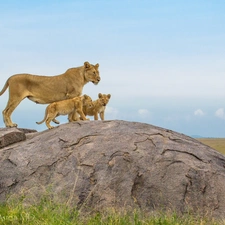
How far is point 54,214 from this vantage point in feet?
27.5

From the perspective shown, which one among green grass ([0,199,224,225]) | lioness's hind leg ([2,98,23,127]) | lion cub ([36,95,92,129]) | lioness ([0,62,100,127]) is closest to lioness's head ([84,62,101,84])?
lioness ([0,62,100,127])

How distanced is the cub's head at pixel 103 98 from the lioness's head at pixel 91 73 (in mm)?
571

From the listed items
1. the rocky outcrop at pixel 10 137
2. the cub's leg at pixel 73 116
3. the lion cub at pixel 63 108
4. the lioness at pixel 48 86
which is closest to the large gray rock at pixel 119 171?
the rocky outcrop at pixel 10 137

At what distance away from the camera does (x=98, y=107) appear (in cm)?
1476

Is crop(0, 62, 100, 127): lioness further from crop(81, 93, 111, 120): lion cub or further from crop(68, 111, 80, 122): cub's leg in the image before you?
crop(68, 111, 80, 122): cub's leg

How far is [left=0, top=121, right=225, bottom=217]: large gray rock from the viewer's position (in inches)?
A: 393

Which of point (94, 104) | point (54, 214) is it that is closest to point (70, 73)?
point (94, 104)

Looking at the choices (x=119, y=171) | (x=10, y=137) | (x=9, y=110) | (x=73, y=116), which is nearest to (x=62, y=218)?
(x=119, y=171)

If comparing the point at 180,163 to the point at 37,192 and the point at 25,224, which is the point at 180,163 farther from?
the point at 25,224

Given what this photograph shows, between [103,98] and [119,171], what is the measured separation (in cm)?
514

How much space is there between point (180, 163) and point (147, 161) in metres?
0.69

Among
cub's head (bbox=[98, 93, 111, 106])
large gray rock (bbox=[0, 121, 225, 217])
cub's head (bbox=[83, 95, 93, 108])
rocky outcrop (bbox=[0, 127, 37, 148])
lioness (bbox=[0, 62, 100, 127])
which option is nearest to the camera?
large gray rock (bbox=[0, 121, 225, 217])

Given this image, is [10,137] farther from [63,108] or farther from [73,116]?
[73,116]

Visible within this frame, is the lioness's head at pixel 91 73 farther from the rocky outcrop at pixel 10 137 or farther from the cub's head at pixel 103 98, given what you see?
the rocky outcrop at pixel 10 137
